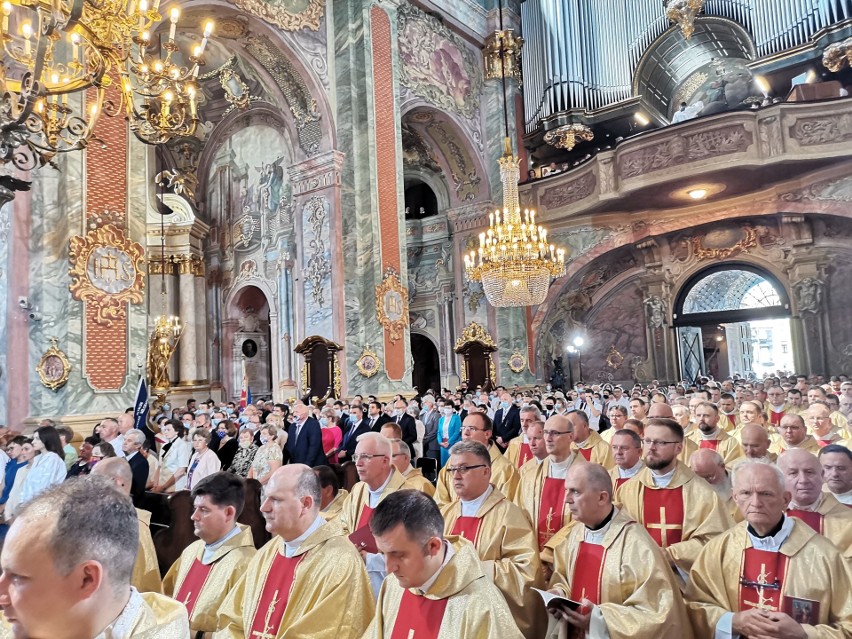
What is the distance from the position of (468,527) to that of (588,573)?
783 mm

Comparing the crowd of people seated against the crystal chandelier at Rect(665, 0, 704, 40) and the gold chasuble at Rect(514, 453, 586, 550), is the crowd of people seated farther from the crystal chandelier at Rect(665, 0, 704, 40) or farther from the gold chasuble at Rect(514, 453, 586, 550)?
the crystal chandelier at Rect(665, 0, 704, 40)

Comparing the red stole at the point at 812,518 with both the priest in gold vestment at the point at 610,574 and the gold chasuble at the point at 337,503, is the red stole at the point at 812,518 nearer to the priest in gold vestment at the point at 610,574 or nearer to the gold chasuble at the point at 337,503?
the priest in gold vestment at the point at 610,574

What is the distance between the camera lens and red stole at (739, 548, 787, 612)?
2746mm

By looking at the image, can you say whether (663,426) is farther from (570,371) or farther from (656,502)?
(570,371)

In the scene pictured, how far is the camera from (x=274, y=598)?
2.82 m

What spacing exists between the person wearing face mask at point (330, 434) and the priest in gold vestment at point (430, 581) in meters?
6.96

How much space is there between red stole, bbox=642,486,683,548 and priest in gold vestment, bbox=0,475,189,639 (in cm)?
315

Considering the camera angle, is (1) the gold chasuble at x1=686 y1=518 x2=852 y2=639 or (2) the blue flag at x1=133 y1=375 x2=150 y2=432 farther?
(2) the blue flag at x1=133 y1=375 x2=150 y2=432

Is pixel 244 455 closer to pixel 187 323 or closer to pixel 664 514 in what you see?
pixel 664 514

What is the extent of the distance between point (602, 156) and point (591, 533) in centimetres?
1462

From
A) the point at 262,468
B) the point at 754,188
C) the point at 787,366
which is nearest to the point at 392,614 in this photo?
the point at 262,468

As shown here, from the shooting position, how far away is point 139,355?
9414mm

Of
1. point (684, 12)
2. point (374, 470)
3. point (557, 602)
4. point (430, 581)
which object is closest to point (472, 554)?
point (430, 581)

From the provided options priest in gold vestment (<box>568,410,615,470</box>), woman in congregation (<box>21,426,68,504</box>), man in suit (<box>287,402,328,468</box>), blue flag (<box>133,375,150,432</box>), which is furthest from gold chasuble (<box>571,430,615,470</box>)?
blue flag (<box>133,375,150,432</box>)
